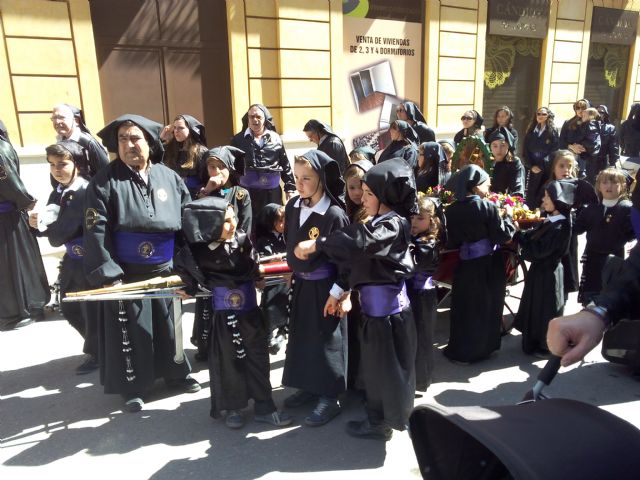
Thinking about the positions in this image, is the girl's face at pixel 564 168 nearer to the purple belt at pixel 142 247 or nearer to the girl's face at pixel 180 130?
the purple belt at pixel 142 247

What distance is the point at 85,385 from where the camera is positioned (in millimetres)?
3896

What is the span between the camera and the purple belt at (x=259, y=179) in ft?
20.3

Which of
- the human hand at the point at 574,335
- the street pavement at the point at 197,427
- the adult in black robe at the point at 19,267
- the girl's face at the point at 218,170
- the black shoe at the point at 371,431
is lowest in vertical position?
the street pavement at the point at 197,427

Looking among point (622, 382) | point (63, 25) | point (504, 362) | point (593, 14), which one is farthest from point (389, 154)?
point (593, 14)

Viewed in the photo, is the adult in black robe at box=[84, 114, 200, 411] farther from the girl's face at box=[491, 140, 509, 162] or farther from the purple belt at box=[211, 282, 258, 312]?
the girl's face at box=[491, 140, 509, 162]

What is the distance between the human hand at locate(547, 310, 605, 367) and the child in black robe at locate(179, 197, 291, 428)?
1.89m

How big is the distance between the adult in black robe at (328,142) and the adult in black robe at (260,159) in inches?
24.0

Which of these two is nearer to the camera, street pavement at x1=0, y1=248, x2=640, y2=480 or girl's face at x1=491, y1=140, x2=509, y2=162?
street pavement at x1=0, y1=248, x2=640, y2=480

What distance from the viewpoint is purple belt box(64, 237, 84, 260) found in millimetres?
3881

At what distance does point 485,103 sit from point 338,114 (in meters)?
4.68

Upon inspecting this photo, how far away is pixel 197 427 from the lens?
330 centimetres

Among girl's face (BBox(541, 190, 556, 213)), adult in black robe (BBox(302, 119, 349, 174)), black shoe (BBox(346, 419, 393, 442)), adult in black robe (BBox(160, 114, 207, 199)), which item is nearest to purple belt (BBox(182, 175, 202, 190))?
adult in black robe (BBox(160, 114, 207, 199))

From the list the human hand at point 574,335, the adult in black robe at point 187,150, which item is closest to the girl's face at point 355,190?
the adult in black robe at point 187,150

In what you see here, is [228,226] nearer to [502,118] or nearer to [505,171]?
[505,171]
